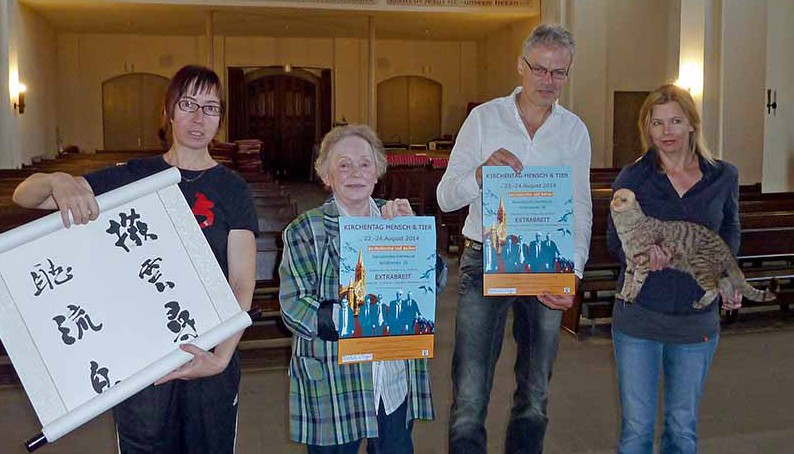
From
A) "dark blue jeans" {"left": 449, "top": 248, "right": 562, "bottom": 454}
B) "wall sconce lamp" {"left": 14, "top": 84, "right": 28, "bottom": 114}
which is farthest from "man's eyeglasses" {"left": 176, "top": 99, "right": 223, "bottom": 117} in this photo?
"wall sconce lamp" {"left": 14, "top": 84, "right": 28, "bottom": 114}

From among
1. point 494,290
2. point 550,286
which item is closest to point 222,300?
point 494,290

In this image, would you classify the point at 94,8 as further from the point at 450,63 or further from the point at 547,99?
the point at 547,99

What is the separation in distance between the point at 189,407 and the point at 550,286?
130cm

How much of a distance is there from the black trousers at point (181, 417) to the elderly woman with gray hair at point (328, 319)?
0.74 feet

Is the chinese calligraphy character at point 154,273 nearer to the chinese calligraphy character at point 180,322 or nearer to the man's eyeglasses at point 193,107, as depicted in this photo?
the chinese calligraphy character at point 180,322

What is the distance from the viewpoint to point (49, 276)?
6.19ft

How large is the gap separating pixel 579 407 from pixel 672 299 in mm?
2123

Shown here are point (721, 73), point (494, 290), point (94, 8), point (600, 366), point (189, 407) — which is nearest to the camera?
point (189, 407)

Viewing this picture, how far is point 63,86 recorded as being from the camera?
20.1 metres

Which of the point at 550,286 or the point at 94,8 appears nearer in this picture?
the point at 550,286

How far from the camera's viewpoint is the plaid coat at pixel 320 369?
2367mm

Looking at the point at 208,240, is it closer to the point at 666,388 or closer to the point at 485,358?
the point at 485,358

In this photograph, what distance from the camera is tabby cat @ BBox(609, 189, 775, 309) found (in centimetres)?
269

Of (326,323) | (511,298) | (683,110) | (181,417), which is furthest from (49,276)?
(683,110)
